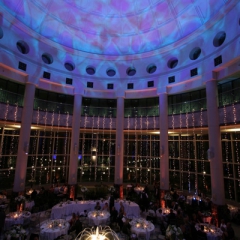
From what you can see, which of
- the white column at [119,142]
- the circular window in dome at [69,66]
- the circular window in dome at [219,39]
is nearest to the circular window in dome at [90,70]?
the circular window in dome at [69,66]

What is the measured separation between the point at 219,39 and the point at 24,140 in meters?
15.2

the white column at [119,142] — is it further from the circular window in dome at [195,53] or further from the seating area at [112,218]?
the circular window in dome at [195,53]

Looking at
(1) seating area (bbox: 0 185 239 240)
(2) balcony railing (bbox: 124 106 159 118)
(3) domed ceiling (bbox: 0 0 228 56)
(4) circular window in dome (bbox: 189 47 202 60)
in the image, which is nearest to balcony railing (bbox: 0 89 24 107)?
(3) domed ceiling (bbox: 0 0 228 56)

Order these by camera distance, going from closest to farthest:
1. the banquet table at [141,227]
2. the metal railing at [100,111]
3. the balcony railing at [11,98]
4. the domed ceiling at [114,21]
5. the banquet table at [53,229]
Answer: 1. the banquet table at [53,229]
2. the banquet table at [141,227]
3. the domed ceiling at [114,21]
4. the balcony railing at [11,98]
5. the metal railing at [100,111]

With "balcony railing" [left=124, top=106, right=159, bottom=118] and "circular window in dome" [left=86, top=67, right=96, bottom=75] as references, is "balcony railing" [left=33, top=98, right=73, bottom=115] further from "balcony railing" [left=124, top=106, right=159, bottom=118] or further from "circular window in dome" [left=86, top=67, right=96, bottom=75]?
"balcony railing" [left=124, top=106, right=159, bottom=118]

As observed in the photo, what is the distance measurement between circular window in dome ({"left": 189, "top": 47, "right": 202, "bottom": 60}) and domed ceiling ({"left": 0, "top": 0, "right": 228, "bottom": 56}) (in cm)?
137

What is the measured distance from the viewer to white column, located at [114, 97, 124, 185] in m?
16.3

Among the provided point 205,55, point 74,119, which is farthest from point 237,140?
point 74,119

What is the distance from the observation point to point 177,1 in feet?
42.9

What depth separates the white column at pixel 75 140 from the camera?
15.7 meters

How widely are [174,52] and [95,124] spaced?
9239mm

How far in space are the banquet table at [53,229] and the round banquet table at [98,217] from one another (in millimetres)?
1505

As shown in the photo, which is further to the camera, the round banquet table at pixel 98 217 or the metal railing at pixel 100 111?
the metal railing at pixel 100 111

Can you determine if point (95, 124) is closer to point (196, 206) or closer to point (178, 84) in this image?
point (178, 84)
